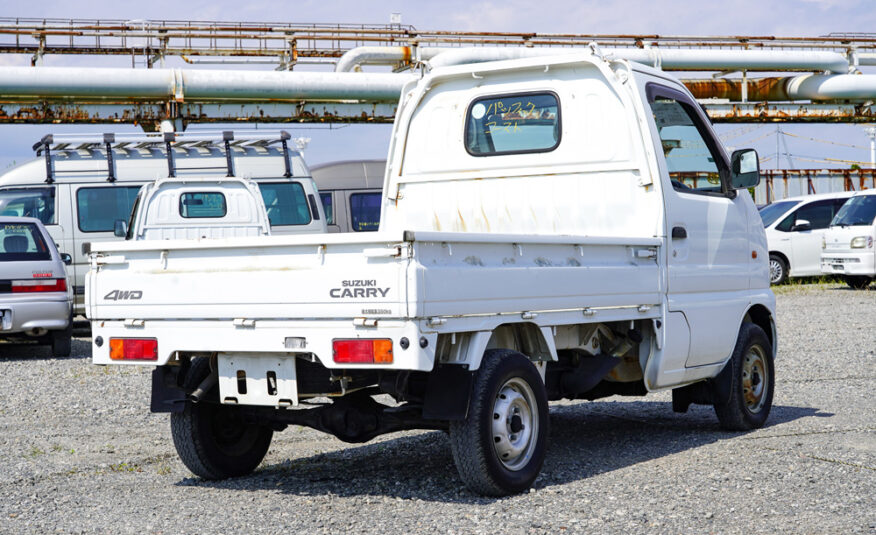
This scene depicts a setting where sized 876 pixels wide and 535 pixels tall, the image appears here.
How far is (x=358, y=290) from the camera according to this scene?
479 centimetres

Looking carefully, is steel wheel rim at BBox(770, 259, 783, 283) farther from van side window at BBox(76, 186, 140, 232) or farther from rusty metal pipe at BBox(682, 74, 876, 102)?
van side window at BBox(76, 186, 140, 232)

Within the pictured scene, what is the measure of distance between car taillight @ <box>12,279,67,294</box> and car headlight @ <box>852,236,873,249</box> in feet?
46.6

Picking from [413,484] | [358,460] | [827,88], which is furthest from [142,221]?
[827,88]

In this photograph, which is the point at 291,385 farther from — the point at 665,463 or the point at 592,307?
the point at 665,463

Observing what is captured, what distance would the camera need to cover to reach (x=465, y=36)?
1069 inches

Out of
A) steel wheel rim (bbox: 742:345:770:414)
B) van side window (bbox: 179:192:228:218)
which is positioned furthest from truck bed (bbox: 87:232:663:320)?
van side window (bbox: 179:192:228:218)

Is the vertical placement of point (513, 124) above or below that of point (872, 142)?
below

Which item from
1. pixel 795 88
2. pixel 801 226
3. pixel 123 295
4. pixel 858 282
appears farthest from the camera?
pixel 795 88

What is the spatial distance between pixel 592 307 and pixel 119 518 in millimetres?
2665

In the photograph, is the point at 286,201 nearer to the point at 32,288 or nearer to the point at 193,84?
the point at 32,288

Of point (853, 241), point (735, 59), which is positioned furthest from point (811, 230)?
point (735, 59)

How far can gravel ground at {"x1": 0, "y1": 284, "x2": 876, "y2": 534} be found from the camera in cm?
489

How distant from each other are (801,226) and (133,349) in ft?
61.8

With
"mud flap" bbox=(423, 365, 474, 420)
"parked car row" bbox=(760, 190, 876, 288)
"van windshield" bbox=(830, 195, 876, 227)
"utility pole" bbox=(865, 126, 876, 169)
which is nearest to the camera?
"mud flap" bbox=(423, 365, 474, 420)
